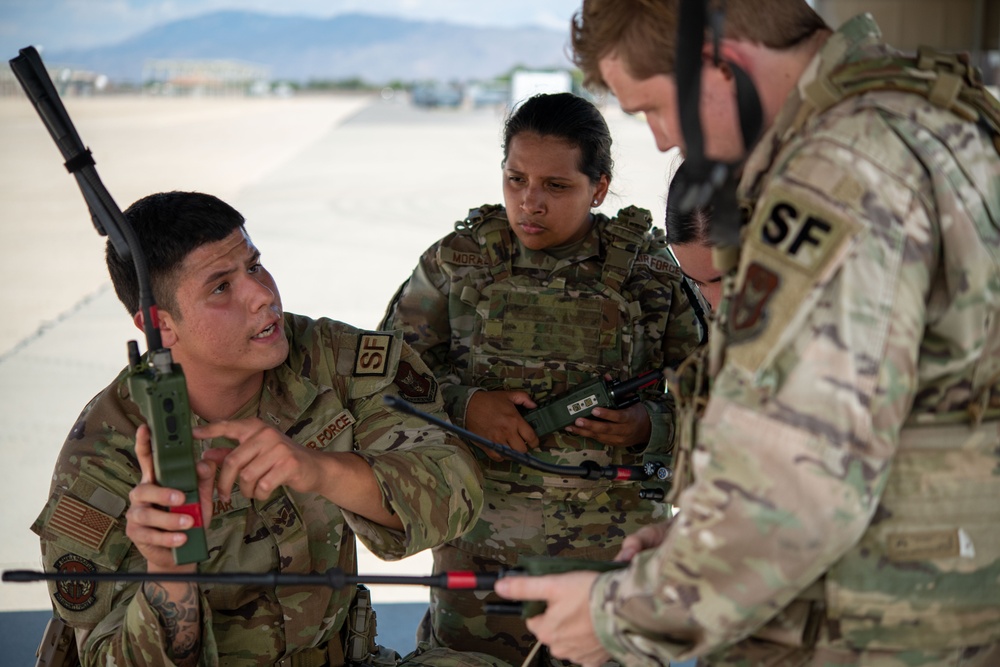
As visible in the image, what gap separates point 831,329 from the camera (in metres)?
1.27

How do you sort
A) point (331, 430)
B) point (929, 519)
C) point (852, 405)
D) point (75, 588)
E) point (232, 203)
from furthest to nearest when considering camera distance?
point (232, 203), point (331, 430), point (75, 588), point (929, 519), point (852, 405)

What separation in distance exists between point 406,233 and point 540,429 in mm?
10342

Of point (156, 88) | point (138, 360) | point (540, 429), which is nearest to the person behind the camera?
point (138, 360)

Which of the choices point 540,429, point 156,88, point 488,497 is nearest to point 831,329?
point 540,429

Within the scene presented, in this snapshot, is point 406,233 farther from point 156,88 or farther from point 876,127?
point 156,88

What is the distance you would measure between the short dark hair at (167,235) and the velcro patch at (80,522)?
466 mm

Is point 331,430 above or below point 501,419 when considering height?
above

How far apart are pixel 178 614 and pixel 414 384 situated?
81 centimetres

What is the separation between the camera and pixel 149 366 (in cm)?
178

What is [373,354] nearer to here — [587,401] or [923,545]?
[587,401]

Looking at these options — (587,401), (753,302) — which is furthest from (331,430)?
(753,302)

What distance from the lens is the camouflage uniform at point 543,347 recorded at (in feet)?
9.93

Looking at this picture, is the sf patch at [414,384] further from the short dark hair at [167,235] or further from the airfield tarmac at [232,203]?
the airfield tarmac at [232,203]

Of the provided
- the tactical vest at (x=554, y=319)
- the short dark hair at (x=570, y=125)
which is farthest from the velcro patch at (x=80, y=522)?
the short dark hair at (x=570, y=125)
